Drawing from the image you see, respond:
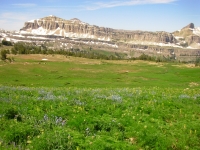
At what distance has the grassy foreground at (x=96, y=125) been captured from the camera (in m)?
10.4

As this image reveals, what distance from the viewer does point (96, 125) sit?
1280cm

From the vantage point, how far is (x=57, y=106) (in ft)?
50.2

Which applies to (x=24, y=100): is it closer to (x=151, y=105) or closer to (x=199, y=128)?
(x=151, y=105)

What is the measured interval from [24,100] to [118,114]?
714 cm

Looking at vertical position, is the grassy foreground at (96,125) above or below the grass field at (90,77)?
above

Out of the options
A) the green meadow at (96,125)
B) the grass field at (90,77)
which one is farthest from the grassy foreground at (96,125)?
the grass field at (90,77)

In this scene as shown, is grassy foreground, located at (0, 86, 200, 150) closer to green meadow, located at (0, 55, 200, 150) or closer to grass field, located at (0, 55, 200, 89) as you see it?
green meadow, located at (0, 55, 200, 150)

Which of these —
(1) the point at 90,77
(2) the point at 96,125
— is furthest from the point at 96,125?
(1) the point at 90,77

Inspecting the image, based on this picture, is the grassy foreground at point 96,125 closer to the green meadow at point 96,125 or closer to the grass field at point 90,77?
the green meadow at point 96,125

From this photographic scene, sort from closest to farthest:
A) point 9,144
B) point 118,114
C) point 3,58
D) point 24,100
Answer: point 9,144, point 118,114, point 24,100, point 3,58

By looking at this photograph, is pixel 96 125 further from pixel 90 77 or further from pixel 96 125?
pixel 90 77

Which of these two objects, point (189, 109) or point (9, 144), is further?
point (189, 109)

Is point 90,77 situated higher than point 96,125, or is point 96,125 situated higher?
point 96,125

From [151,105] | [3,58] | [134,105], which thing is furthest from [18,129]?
[3,58]
